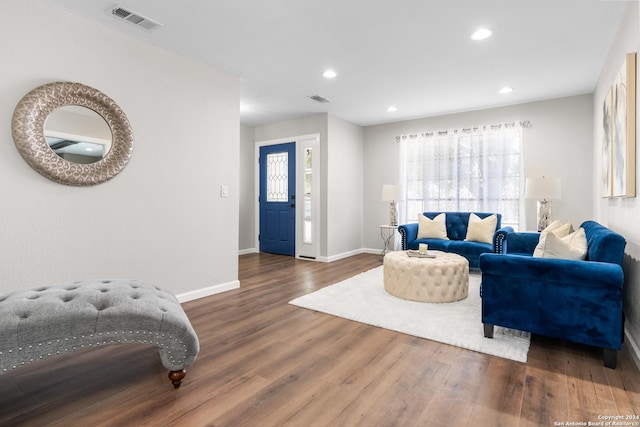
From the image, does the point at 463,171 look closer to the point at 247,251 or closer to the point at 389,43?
the point at 389,43

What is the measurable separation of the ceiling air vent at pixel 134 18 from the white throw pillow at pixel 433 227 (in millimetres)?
4181

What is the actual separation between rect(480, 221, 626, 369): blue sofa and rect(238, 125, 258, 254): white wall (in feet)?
16.4

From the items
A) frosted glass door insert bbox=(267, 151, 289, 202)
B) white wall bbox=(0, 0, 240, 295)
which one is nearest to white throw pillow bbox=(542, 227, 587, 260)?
white wall bbox=(0, 0, 240, 295)

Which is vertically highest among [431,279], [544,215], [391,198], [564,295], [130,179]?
[130,179]

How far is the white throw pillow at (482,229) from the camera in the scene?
462cm

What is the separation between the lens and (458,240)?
16.4 feet

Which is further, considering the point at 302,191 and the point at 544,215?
the point at 302,191

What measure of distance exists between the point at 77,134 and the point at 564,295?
378 cm

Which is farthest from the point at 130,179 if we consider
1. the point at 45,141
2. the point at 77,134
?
the point at 45,141

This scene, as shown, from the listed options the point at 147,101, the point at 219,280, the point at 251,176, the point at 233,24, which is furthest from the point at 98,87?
the point at 251,176

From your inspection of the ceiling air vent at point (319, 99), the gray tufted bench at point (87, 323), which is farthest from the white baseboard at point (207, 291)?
the ceiling air vent at point (319, 99)

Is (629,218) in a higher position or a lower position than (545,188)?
lower

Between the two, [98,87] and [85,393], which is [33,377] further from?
[98,87]

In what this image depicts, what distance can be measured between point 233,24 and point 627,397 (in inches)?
147
